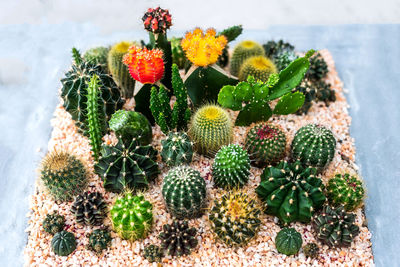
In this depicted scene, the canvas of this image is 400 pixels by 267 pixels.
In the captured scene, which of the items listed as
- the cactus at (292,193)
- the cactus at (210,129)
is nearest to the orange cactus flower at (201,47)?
the cactus at (210,129)

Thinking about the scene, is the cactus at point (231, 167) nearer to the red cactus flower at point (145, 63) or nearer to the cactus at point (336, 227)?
the cactus at point (336, 227)

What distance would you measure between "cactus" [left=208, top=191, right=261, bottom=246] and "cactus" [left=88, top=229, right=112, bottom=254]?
2.88 feet

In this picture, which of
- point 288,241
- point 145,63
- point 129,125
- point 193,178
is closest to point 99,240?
point 193,178

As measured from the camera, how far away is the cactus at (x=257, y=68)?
4.59 metres

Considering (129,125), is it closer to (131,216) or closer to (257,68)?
(131,216)

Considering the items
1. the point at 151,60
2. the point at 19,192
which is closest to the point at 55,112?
the point at 19,192

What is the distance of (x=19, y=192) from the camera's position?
409 cm

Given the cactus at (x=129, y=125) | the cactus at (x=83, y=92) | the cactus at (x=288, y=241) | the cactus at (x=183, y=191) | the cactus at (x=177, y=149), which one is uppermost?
the cactus at (x=83, y=92)

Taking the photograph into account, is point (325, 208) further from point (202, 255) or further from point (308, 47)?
point (308, 47)

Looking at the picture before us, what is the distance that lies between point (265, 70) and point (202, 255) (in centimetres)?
219

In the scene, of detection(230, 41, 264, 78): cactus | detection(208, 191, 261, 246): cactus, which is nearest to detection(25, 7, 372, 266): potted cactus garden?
detection(208, 191, 261, 246): cactus

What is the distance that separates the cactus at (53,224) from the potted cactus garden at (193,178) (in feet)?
0.03

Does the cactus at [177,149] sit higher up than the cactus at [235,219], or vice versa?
the cactus at [177,149]

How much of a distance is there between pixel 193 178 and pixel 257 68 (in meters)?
1.75
